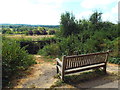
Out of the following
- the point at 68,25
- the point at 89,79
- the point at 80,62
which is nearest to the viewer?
the point at 80,62

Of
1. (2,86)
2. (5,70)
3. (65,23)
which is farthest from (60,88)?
(65,23)

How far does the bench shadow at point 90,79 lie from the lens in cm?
354

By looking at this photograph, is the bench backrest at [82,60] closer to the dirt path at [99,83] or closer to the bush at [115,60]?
the dirt path at [99,83]

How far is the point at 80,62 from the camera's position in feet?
12.3

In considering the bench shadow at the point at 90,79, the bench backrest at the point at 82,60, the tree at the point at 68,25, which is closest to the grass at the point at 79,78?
the bench shadow at the point at 90,79

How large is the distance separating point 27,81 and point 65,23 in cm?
895

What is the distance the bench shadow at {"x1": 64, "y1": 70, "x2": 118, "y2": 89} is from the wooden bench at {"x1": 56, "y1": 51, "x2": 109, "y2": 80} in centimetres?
33

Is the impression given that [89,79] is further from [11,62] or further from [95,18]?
[95,18]

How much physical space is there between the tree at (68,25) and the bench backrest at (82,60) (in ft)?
25.6

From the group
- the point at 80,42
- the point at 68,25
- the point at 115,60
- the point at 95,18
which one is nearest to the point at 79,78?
the point at 115,60

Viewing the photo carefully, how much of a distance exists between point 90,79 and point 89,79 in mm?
37

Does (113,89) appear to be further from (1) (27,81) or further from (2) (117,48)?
(2) (117,48)

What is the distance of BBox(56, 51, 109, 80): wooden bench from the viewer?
351 cm

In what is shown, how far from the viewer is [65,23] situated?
11.8 m
